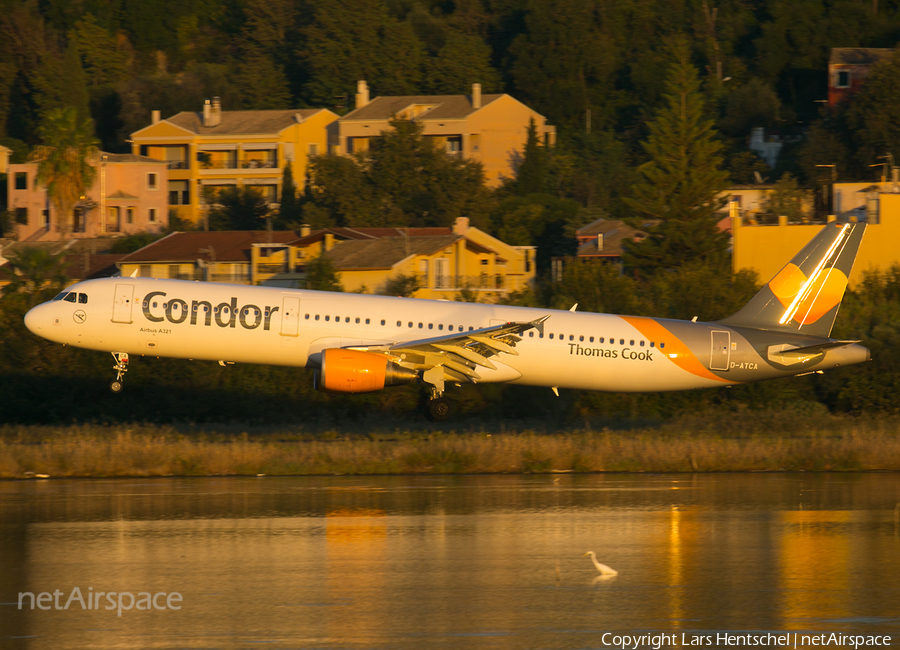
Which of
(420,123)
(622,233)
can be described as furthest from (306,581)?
(420,123)

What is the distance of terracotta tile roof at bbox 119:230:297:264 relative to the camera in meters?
63.0

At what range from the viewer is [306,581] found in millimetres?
12078

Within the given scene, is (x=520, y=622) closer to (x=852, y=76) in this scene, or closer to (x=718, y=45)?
(x=852, y=76)

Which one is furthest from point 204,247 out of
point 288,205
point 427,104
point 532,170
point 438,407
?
point 438,407

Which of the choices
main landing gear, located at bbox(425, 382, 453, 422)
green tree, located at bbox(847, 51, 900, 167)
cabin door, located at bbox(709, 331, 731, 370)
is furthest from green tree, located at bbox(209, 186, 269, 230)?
cabin door, located at bbox(709, 331, 731, 370)

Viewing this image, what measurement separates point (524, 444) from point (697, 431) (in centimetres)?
693

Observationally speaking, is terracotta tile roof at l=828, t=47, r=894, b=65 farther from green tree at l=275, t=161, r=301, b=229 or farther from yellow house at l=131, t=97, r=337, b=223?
green tree at l=275, t=161, r=301, b=229

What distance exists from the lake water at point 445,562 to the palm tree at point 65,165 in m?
67.6

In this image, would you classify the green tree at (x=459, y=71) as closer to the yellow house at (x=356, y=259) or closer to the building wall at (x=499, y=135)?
the building wall at (x=499, y=135)

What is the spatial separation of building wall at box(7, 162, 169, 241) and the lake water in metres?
70.1

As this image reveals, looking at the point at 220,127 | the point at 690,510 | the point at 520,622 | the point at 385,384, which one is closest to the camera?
the point at 520,622

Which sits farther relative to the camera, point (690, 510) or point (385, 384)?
point (385, 384)

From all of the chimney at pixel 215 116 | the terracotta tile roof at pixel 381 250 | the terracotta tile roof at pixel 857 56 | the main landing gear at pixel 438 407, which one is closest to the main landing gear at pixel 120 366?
the main landing gear at pixel 438 407

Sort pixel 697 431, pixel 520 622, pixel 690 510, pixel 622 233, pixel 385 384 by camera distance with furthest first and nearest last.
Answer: pixel 622 233
pixel 697 431
pixel 385 384
pixel 690 510
pixel 520 622
